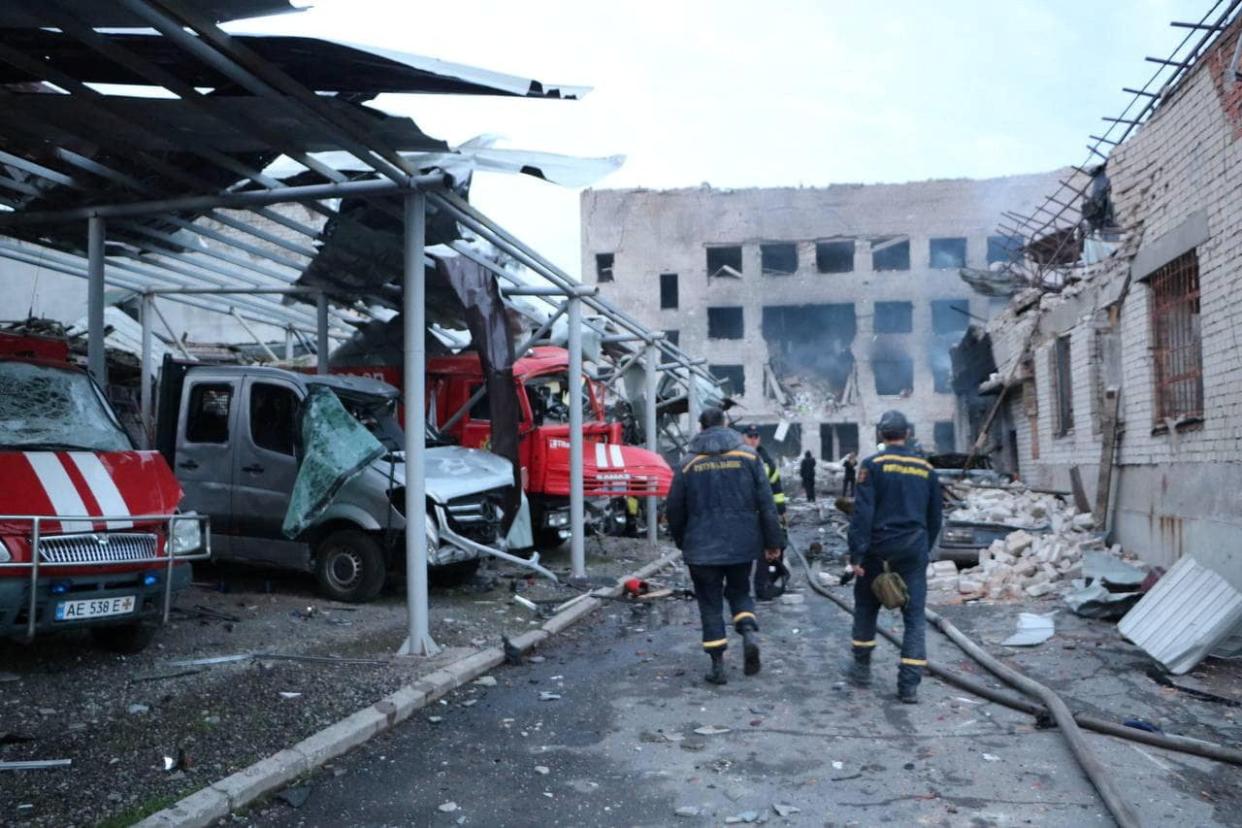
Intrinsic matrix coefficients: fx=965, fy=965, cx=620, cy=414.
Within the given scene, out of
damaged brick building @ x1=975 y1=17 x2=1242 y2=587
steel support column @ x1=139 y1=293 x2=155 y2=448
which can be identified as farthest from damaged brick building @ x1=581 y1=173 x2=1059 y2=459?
steel support column @ x1=139 y1=293 x2=155 y2=448

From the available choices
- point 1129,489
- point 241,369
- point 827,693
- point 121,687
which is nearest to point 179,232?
point 241,369

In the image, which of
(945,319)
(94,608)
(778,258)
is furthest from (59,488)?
(945,319)

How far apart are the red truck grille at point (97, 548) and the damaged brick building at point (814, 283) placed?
38.7 m

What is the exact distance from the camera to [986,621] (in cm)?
880

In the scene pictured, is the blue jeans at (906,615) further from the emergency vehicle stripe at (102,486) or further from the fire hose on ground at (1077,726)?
the emergency vehicle stripe at (102,486)

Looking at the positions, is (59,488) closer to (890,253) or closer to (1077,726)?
(1077,726)

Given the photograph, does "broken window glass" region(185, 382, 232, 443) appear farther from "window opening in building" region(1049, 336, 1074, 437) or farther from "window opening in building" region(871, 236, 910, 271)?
"window opening in building" region(871, 236, 910, 271)

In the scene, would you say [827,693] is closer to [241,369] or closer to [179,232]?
[241,369]

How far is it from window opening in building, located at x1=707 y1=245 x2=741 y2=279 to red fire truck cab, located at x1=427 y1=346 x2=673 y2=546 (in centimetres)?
3350

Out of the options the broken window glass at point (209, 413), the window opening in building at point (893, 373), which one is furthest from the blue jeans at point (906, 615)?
the window opening in building at point (893, 373)

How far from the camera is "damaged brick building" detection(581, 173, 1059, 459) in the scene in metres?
44.2

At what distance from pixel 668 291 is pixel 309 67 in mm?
41338

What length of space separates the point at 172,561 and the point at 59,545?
73 centimetres

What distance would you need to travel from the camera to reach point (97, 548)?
5.81 m
